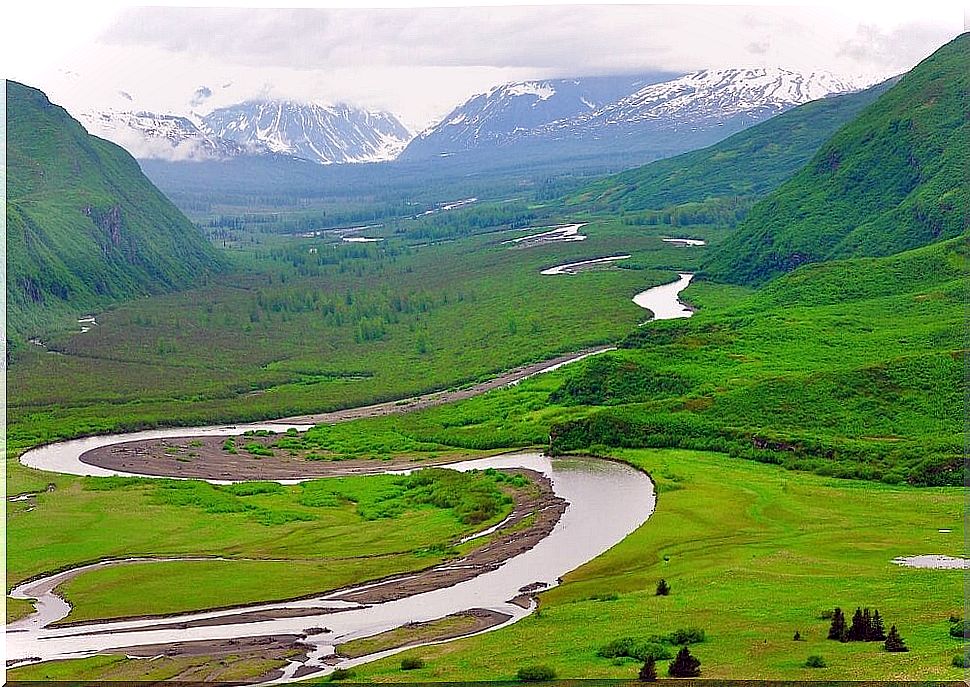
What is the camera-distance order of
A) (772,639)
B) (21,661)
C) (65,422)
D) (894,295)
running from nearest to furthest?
(772,639) < (21,661) < (65,422) < (894,295)

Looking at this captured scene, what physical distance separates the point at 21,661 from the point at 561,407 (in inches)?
1523

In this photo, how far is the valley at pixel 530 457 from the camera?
31.9 m

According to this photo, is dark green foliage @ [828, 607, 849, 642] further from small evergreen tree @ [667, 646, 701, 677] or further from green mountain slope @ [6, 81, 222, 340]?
green mountain slope @ [6, 81, 222, 340]

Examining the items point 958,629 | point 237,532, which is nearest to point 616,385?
point 237,532

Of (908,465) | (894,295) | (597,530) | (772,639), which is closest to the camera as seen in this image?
(772,639)

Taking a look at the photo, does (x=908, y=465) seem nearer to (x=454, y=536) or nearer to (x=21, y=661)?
(x=454, y=536)

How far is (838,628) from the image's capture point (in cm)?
2803

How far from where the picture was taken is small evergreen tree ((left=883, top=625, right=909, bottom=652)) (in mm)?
26031

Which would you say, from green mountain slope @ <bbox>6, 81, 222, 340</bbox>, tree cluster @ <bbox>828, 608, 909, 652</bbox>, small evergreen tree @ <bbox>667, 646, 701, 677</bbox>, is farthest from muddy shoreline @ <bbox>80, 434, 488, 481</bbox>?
green mountain slope @ <bbox>6, 81, 222, 340</bbox>

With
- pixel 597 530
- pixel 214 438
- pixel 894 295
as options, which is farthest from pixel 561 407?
pixel 894 295

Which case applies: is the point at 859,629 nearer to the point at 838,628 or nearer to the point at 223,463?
the point at 838,628

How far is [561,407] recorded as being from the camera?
6731 cm

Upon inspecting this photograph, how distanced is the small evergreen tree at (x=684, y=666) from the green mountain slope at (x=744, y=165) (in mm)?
143760

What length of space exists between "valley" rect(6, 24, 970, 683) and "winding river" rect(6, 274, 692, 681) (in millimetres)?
137
